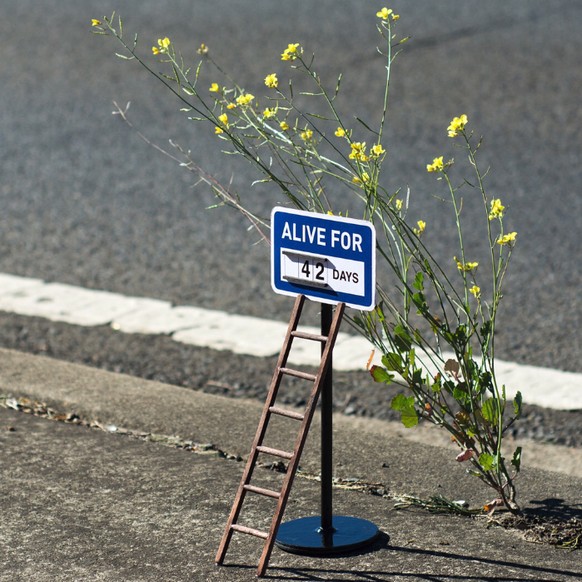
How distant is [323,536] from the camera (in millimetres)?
3209

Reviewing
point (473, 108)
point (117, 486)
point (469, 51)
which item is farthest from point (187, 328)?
point (469, 51)

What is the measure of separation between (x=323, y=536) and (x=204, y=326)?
89.6 inches

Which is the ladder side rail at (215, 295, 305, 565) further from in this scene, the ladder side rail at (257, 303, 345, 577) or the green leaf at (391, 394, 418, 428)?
the green leaf at (391, 394, 418, 428)

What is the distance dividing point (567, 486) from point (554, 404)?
831 mm

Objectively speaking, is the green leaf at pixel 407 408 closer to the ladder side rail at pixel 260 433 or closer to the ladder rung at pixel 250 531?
the ladder side rail at pixel 260 433

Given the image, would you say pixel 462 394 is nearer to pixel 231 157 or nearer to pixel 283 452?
pixel 283 452

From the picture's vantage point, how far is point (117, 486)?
3.66 m

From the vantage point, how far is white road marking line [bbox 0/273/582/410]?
15.0 ft

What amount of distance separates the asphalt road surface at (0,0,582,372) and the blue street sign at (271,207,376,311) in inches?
77.2

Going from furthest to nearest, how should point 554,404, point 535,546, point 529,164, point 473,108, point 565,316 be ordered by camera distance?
point 473,108, point 529,164, point 565,316, point 554,404, point 535,546

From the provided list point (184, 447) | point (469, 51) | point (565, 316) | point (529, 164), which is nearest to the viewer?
point (184, 447)

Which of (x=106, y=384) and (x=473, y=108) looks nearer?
(x=106, y=384)

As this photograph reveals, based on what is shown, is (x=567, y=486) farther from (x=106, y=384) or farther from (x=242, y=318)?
(x=242, y=318)

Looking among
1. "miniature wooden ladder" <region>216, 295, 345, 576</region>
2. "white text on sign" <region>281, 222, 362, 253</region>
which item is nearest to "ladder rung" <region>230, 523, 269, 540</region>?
"miniature wooden ladder" <region>216, 295, 345, 576</region>
